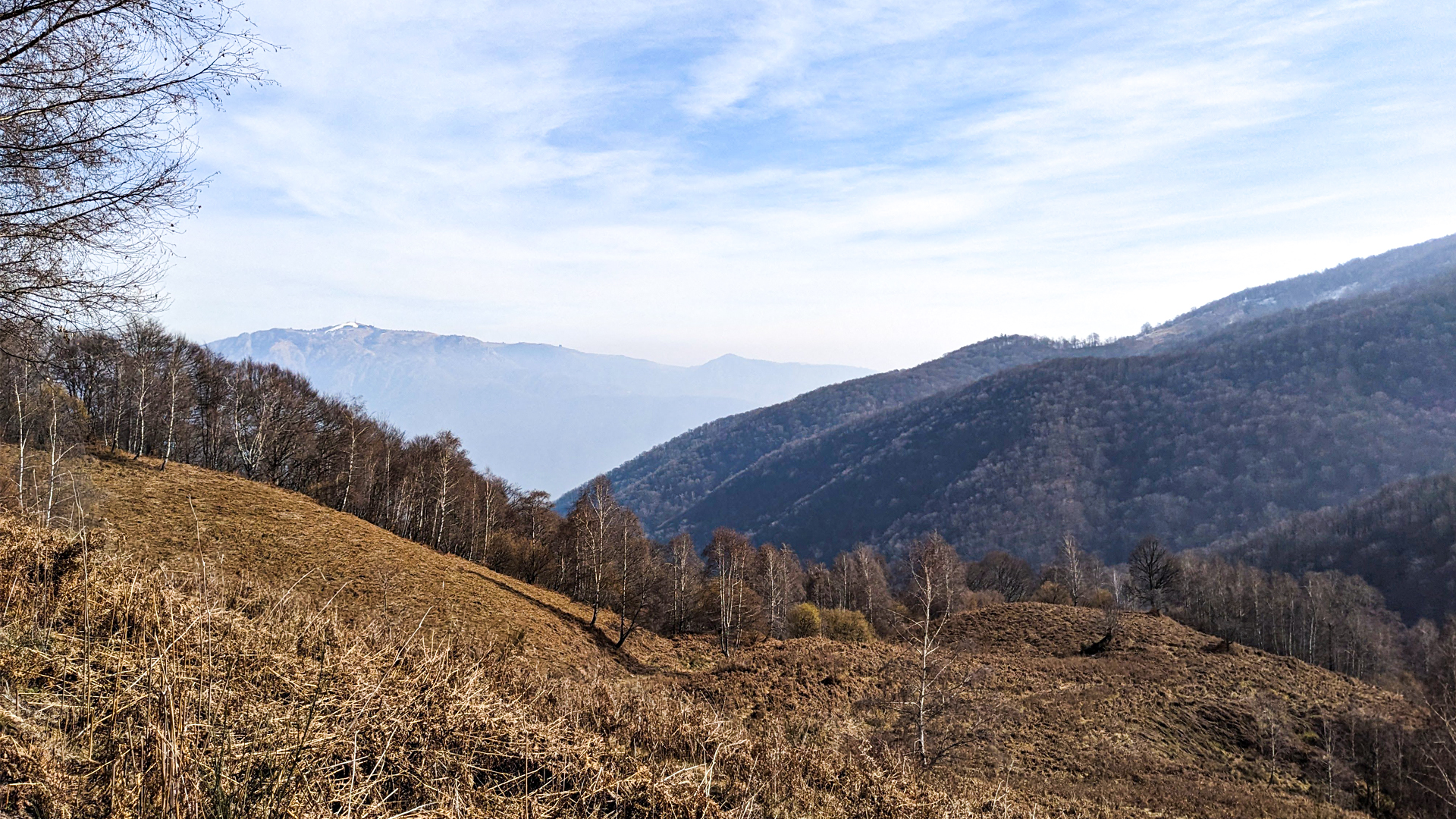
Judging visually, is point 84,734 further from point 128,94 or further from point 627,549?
point 627,549

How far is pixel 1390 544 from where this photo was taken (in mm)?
106438

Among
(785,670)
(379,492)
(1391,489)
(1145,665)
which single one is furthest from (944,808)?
(1391,489)

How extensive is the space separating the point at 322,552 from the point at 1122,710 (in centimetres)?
3082

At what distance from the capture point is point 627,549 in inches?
1372

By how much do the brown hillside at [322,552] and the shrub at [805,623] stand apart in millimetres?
15206

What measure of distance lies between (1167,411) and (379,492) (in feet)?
698

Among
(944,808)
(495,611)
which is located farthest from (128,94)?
(495,611)

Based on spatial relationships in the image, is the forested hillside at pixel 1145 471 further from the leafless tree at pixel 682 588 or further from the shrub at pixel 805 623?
the leafless tree at pixel 682 588

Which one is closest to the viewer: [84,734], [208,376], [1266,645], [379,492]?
[84,734]

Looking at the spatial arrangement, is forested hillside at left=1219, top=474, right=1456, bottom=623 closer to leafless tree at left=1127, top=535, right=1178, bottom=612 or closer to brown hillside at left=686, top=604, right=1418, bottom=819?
leafless tree at left=1127, top=535, right=1178, bottom=612

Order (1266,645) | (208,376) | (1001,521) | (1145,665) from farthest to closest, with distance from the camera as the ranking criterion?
(1001,521)
(1266,645)
(208,376)
(1145,665)

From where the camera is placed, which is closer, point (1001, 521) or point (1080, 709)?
point (1080, 709)

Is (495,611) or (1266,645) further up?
(495,611)

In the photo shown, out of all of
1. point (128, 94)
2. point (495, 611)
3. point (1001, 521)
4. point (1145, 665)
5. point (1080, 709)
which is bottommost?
point (1001, 521)
